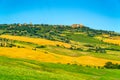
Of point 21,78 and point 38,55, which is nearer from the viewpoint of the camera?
point 21,78

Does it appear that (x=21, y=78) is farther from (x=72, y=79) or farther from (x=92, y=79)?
(x=92, y=79)

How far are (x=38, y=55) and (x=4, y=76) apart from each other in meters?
117

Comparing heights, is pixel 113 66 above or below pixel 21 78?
below

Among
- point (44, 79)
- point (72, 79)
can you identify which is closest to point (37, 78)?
point (44, 79)

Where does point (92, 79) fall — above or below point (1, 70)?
below

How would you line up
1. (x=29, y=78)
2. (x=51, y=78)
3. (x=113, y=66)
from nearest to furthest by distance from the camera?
1. (x=29, y=78)
2. (x=51, y=78)
3. (x=113, y=66)

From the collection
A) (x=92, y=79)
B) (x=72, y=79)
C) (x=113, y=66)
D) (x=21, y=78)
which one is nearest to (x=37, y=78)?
(x=21, y=78)

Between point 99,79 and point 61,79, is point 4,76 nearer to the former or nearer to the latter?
point 61,79

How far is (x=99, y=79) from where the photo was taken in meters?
98.1

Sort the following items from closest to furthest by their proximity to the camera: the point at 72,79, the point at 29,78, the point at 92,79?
the point at 29,78, the point at 72,79, the point at 92,79

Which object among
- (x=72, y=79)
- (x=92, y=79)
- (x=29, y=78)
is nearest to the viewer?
(x=29, y=78)

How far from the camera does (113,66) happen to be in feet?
556

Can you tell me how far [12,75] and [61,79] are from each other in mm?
14232

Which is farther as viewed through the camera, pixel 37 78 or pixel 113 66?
pixel 113 66
